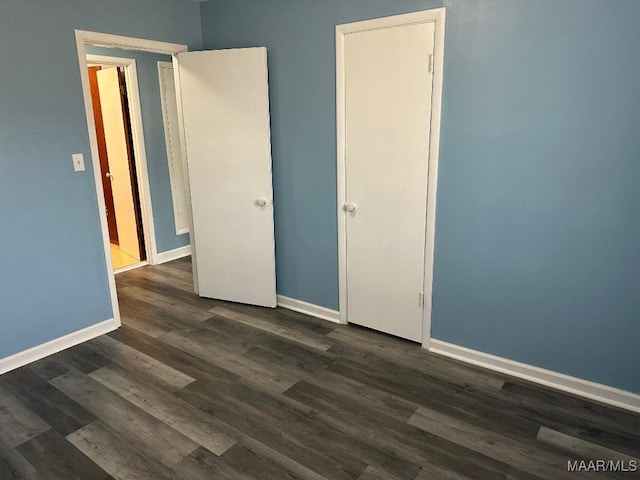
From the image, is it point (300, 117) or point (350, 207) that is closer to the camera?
point (350, 207)

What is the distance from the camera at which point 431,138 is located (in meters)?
2.65

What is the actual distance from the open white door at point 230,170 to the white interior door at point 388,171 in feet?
2.36

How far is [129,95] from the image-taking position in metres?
4.51

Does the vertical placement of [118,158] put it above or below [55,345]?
above

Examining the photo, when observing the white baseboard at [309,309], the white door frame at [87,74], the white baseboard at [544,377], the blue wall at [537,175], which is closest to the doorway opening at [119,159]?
the white door frame at [87,74]

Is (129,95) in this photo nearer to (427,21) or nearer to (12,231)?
(12,231)

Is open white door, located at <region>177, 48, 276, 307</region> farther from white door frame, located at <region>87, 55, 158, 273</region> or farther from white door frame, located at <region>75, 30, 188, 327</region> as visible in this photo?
white door frame, located at <region>87, 55, 158, 273</region>

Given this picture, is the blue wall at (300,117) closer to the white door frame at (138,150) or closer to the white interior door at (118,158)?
the white door frame at (138,150)

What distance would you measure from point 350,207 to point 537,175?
1208 millimetres

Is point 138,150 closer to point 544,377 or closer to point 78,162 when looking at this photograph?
point 78,162

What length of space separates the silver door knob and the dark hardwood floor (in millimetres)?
888

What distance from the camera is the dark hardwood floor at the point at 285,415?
2.02 m

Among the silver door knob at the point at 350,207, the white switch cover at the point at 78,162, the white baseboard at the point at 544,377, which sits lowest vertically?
the white baseboard at the point at 544,377

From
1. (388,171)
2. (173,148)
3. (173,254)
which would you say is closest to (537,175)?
(388,171)
